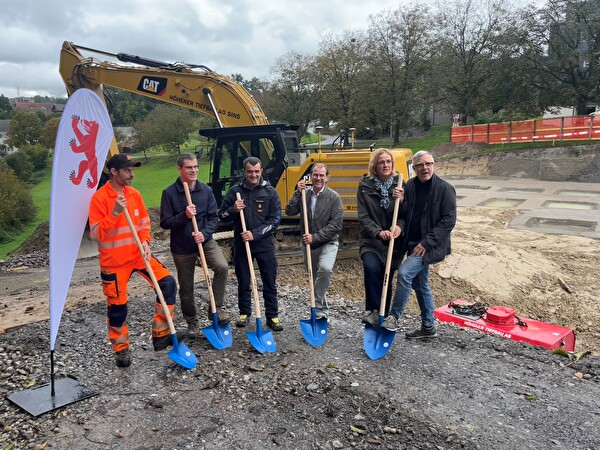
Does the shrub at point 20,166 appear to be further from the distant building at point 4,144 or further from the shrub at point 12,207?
the shrub at point 12,207

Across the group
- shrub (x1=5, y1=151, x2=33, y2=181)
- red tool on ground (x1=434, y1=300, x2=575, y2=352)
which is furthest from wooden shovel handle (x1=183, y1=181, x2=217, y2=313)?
shrub (x1=5, y1=151, x2=33, y2=181)

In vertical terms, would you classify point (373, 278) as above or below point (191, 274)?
below

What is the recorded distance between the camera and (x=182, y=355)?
14.4 feet

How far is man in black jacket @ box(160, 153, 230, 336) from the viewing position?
4.72 metres

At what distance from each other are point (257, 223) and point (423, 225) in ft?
5.83

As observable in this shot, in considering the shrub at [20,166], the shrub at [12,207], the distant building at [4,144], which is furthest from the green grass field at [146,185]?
the distant building at [4,144]

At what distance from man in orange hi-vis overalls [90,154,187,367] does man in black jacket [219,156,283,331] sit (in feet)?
3.08

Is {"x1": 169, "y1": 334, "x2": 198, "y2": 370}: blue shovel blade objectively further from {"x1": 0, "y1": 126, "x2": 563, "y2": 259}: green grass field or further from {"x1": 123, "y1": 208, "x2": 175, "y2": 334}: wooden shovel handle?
{"x1": 0, "y1": 126, "x2": 563, "y2": 259}: green grass field

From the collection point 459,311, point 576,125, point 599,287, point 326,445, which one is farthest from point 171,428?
point 576,125

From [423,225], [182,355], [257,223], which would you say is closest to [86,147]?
[257,223]

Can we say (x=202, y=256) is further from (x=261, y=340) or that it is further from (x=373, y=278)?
(x=373, y=278)

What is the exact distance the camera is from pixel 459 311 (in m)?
6.17

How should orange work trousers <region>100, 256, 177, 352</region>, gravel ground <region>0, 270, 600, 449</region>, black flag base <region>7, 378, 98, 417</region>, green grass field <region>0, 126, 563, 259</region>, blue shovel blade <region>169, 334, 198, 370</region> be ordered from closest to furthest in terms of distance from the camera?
gravel ground <region>0, 270, 600, 449</region>, black flag base <region>7, 378, 98, 417</region>, orange work trousers <region>100, 256, 177, 352</region>, blue shovel blade <region>169, 334, 198, 370</region>, green grass field <region>0, 126, 563, 259</region>

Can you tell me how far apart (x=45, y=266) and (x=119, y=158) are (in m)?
7.97
